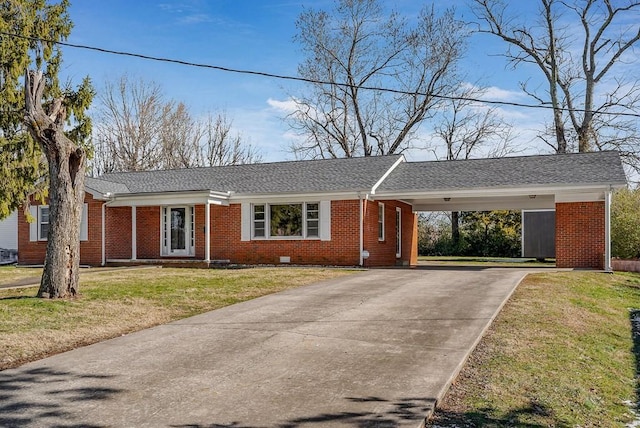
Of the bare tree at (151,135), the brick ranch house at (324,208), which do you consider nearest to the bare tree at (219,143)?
the bare tree at (151,135)

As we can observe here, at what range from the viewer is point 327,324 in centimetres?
820

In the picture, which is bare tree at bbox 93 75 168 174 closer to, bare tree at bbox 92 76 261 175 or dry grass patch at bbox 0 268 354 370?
bare tree at bbox 92 76 261 175

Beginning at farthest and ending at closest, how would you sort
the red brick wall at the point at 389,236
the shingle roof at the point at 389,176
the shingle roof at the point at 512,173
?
the red brick wall at the point at 389,236 < the shingle roof at the point at 389,176 < the shingle roof at the point at 512,173

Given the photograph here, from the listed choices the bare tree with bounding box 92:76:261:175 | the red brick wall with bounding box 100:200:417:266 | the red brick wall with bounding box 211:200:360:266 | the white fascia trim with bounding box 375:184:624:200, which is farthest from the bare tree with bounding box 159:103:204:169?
the white fascia trim with bounding box 375:184:624:200

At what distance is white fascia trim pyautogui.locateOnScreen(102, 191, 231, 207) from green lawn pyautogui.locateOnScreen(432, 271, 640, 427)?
11.6 m

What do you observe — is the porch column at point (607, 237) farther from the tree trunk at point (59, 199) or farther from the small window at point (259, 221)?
the tree trunk at point (59, 199)

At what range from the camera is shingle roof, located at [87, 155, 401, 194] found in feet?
64.7

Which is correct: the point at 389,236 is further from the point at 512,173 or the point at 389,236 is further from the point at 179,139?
the point at 179,139

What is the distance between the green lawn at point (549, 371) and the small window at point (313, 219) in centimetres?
935

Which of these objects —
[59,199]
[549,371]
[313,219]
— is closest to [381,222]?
[313,219]

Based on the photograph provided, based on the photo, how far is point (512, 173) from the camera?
63.0 feet

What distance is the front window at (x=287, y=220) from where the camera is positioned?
19.5 metres

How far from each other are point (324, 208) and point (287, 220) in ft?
4.92

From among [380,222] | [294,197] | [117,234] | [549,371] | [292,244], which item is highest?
[294,197]
